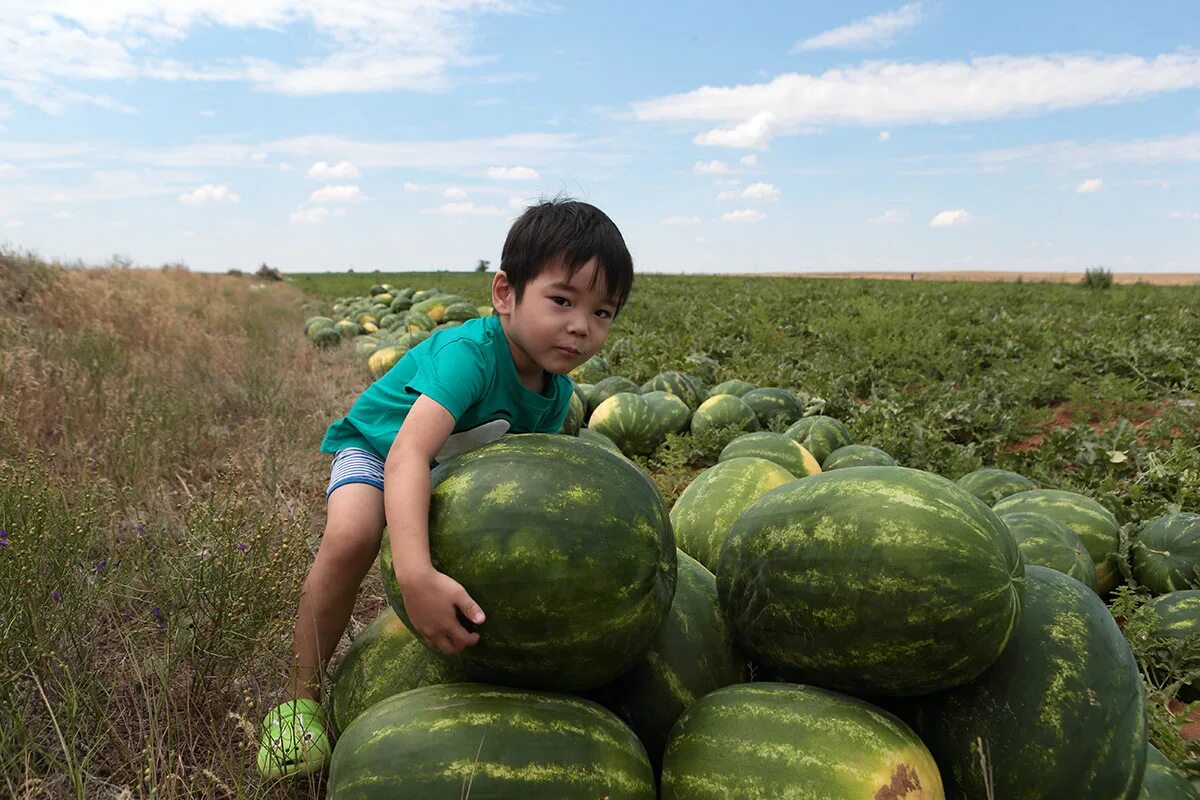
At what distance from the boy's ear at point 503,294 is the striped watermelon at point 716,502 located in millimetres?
947

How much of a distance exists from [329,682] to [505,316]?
1.13 m

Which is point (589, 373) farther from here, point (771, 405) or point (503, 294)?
point (503, 294)

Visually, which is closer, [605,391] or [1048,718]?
[1048,718]

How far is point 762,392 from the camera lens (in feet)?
18.6

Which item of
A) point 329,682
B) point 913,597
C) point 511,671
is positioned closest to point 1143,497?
point 913,597

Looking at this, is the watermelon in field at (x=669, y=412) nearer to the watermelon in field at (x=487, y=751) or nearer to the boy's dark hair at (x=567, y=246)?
the boy's dark hair at (x=567, y=246)

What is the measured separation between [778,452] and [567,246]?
2.07 m

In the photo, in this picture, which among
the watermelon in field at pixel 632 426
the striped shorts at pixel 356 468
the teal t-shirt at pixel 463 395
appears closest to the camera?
the teal t-shirt at pixel 463 395

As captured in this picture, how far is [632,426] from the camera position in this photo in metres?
5.24

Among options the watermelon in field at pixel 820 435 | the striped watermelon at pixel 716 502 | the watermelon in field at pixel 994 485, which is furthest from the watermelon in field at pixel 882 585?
the watermelon in field at pixel 820 435

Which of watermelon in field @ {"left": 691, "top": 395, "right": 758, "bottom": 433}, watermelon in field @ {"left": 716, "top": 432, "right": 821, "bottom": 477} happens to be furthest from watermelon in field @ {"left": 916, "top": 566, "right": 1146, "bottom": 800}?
watermelon in field @ {"left": 691, "top": 395, "right": 758, "bottom": 433}

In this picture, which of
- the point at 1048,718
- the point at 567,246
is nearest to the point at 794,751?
the point at 1048,718

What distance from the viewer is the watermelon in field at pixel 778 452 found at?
3738mm

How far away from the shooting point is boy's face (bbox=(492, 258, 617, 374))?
2121 millimetres
